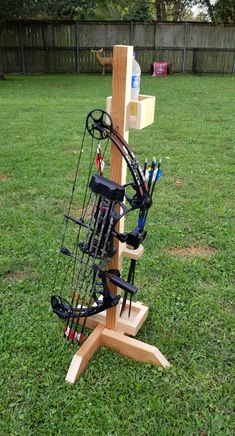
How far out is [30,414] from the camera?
1562mm

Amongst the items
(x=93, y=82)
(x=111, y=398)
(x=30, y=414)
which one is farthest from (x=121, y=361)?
(x=93, y=82)

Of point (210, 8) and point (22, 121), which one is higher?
point (210, 8)

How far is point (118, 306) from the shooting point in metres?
1.96

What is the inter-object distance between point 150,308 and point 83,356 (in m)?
0.55

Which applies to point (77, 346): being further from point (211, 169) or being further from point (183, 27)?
point (183, 27)

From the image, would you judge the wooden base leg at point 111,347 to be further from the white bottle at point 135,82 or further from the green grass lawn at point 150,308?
the white bottle at point 135,82

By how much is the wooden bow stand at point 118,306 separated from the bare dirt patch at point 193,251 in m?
0.69

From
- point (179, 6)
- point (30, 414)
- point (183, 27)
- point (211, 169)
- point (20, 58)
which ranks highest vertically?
point (179, 6)

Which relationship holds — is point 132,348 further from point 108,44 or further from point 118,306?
point 108,44

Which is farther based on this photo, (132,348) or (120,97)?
(132,348)

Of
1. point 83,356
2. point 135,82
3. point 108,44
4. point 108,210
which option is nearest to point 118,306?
point 83,356

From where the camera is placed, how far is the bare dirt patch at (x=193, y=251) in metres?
2.64

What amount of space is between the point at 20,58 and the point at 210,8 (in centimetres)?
775

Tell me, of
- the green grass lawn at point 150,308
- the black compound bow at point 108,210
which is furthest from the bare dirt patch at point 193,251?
the black compound bow at point 108,210
